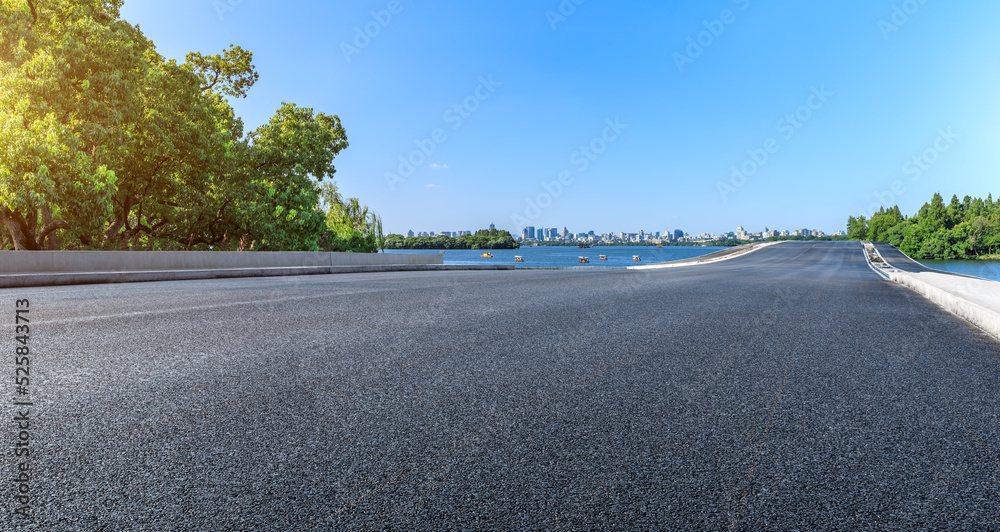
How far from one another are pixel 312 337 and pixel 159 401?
8.07ft

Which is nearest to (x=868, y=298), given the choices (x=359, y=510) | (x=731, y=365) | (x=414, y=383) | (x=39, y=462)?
(x=731, y=365)

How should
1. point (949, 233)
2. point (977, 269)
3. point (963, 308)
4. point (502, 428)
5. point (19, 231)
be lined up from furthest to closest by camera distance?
point (949, 233)
point (977, 269)
point (19, 231)
point (963, 308)
point (502, 428)

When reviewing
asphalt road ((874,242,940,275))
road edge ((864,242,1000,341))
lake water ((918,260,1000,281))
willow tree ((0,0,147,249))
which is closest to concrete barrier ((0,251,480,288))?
willow tree ((0,0,147,249))

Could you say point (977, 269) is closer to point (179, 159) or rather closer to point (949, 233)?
point (949, 233)

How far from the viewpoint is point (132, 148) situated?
2158cm

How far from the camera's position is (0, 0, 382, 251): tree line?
56.7 feet

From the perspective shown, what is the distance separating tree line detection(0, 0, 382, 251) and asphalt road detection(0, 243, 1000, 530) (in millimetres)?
13988

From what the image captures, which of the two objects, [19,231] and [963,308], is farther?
[19,231]

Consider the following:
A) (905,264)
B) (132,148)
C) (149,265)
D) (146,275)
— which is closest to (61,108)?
(132,148)

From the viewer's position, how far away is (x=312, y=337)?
6148mm

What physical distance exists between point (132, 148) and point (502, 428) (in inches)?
966

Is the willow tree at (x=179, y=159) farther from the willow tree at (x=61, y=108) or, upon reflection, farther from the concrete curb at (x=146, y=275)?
the concrete curb at (x=146, y=275)

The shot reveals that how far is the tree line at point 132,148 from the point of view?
17.3 metres

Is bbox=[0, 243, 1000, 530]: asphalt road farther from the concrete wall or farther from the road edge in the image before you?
the concrete wall
